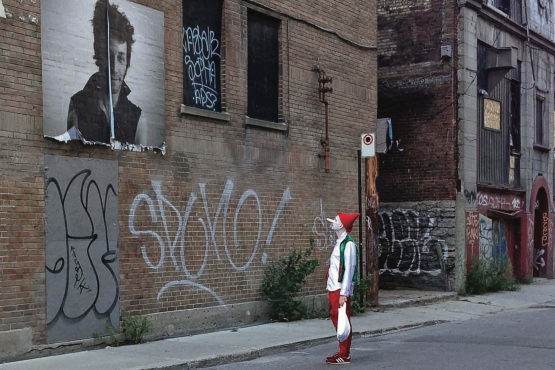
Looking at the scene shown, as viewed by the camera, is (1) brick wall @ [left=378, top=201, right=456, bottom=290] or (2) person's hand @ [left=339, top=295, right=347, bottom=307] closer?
(2) person's hand @ [left=339, top=295, right=347, bottom=307]

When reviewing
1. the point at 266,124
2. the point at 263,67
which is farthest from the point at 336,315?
the point at 263,67

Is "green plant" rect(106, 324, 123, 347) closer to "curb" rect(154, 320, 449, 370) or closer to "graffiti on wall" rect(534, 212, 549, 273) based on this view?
"curb" rect(154, 320, 449, 370)

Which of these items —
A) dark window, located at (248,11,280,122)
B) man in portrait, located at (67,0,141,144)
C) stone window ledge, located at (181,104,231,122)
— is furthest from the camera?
dark window, located at (248,11,280,122)

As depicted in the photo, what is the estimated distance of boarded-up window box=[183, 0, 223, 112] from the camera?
→ 39.7 ft

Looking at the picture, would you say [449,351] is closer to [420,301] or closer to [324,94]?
[324,94]

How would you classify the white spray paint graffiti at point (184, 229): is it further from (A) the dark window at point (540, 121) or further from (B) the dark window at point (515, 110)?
(A) the dark window at point (540, 121)

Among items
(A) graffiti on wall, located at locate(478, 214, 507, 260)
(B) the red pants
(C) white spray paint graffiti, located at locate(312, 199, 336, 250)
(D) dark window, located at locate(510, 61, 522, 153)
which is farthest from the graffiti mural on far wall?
(D) dark window, located at locate(510, 61, 522, 153)

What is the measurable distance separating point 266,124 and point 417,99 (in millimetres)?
7465

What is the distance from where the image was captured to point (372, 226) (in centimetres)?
1527

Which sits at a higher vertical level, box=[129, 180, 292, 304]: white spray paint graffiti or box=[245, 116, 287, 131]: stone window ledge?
box=[245, 116, 287, 131]: stone window ledge

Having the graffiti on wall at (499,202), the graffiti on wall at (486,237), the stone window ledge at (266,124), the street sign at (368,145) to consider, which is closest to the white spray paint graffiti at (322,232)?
the street sign at (368,145)

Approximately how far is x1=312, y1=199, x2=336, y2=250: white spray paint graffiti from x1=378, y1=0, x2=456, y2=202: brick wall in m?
5.24

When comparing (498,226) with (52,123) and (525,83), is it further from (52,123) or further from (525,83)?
(52,123)

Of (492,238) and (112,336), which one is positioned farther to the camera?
(492,238)
